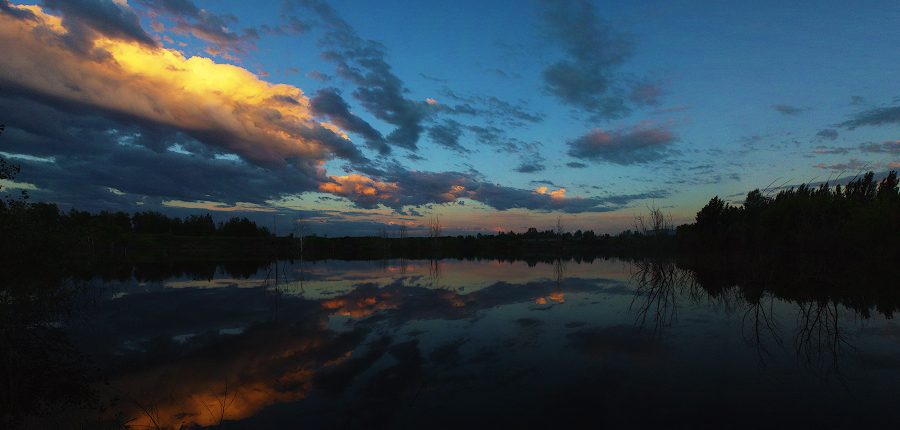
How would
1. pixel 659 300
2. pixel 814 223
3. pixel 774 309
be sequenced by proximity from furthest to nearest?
pixel 814 223
pixel 659 300
pixel 774 309

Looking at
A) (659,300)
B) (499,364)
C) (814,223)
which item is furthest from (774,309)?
(814,223)

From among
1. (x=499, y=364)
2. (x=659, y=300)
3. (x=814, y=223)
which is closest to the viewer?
(x=499, y=364)

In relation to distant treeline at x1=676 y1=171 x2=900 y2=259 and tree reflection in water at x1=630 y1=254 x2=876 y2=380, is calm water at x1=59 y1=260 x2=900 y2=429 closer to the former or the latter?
tree reflection in water at x1=630 y1=254 x2=876 y2=380

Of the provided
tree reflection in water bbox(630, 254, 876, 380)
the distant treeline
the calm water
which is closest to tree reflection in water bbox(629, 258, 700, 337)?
tree reflection in water bbox(630, 254, 876, 380)

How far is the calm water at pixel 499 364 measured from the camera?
4.57 meters

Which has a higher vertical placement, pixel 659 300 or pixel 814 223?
pixel 814 223

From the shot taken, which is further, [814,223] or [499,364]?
[814,223]

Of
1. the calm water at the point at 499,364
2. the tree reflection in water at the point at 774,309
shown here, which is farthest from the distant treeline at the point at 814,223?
the calm water at the point at 499,364

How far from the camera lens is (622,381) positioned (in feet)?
18.3

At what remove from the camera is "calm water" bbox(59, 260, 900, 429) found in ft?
15.0

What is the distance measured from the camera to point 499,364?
21.2ft

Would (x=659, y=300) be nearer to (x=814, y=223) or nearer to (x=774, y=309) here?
(x=774, y=309)

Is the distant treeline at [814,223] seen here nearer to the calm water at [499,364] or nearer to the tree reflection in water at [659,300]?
the tree reflection in water at [659,300]

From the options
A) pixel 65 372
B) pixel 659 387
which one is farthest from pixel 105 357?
pixel 659 387
